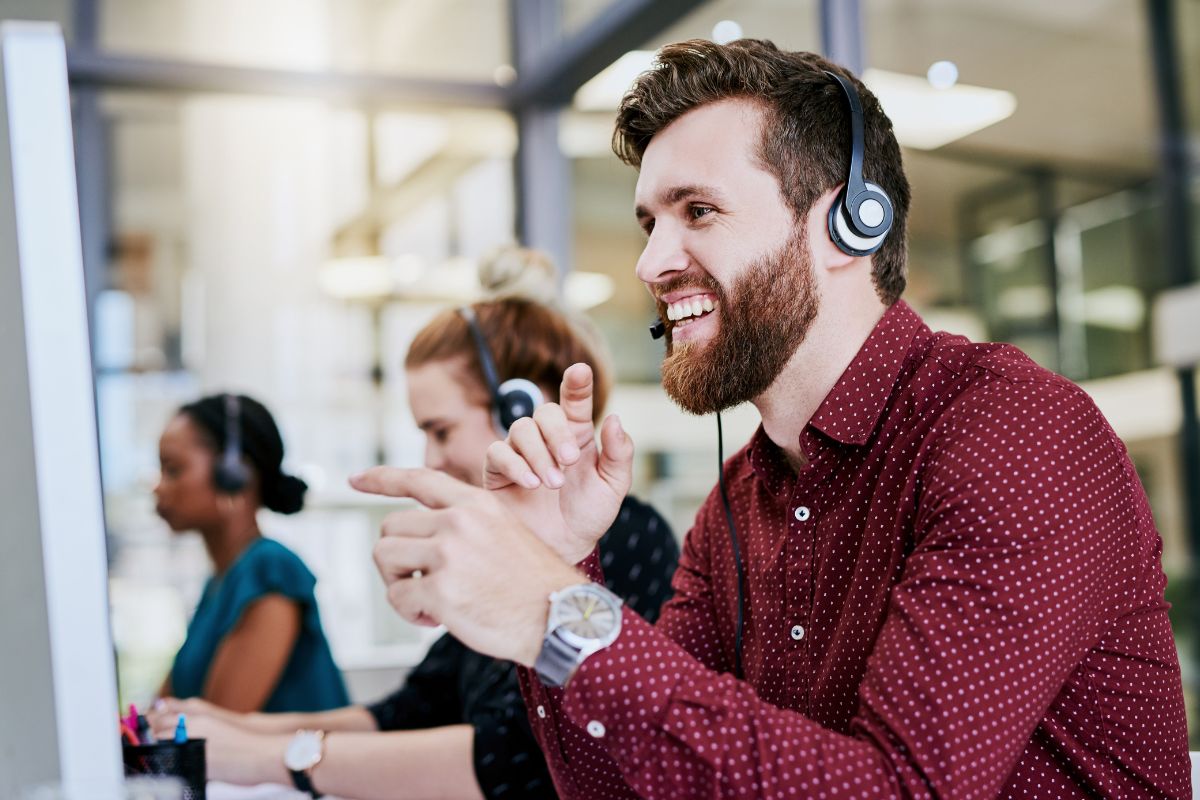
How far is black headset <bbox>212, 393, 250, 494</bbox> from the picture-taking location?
2.65 meters

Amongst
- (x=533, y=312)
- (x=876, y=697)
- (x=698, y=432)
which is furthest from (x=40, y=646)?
(x=698, y=432)

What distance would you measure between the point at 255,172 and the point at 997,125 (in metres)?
2.36

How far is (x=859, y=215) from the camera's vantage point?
127 centimetres

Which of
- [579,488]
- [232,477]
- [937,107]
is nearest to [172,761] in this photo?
[579,488]

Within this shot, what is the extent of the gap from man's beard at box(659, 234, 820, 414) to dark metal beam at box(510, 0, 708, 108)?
1738mm

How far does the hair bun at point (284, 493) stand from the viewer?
2.70m

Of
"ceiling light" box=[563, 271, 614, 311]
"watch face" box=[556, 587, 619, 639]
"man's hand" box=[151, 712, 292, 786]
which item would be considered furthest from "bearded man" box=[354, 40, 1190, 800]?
"ceiling light" box=[563, 271, 614, 311]

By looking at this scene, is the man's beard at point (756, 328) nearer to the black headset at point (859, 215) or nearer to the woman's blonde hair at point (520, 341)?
the black headset at point (859, 215)

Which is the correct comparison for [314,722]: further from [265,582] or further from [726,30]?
[726,30]

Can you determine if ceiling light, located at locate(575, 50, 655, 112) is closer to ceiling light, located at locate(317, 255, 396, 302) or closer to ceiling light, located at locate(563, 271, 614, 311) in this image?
ceiling light, located at locate(563, 271, 614, 311)

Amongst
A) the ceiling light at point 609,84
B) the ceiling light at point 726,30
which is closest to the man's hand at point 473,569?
the ceiling light at point 726,30

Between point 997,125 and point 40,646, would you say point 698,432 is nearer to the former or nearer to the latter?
point 997,125

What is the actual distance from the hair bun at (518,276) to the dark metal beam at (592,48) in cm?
110

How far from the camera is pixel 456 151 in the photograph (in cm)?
378
